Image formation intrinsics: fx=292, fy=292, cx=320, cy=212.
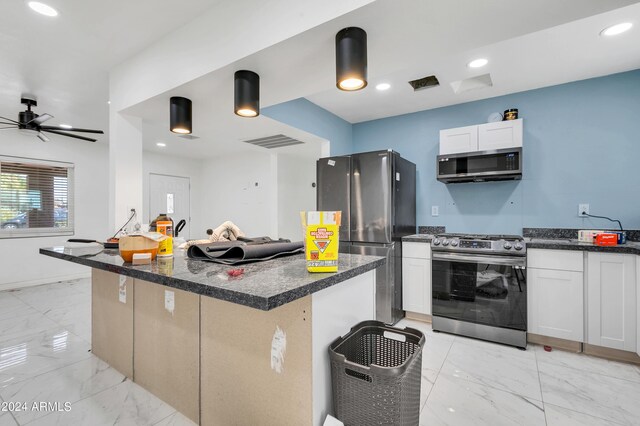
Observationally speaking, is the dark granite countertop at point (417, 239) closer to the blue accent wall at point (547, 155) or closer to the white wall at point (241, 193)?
the blue accent wall at point (547, 155)

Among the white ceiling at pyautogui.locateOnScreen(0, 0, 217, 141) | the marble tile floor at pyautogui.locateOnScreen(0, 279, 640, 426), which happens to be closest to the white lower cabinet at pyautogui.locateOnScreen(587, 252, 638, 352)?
the marble tile floor at pyautogui.locateOnScreen(0, 279, 640, 426)

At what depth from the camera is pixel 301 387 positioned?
110cm

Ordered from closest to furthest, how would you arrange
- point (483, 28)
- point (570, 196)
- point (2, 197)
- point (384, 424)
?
1. point (384, 424)
2. point (483, 28)
3. point (570, 196)
4. point (2, 197)

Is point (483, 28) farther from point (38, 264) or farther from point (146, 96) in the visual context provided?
point (38, 264)

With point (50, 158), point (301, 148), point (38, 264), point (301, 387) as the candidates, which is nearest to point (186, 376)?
point (301, 387)

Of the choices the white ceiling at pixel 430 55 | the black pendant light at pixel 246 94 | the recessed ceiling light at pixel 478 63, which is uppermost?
the recessed ceiling light at pixel 478 63

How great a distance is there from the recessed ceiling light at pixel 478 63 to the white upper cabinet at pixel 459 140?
704 millimetres

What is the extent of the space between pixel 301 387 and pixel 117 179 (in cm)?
237

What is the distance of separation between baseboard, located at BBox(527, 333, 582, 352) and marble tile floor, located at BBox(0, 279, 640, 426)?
0.11 metres

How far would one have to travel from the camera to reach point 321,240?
1144 mm

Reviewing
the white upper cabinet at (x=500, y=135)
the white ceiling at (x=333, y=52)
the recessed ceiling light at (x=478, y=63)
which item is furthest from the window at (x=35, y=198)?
the white upper cabinet at (x=500, y=135)

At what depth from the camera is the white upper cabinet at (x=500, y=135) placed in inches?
117

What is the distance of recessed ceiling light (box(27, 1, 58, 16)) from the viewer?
1801 millimetres

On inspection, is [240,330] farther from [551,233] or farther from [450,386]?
[551,233]
